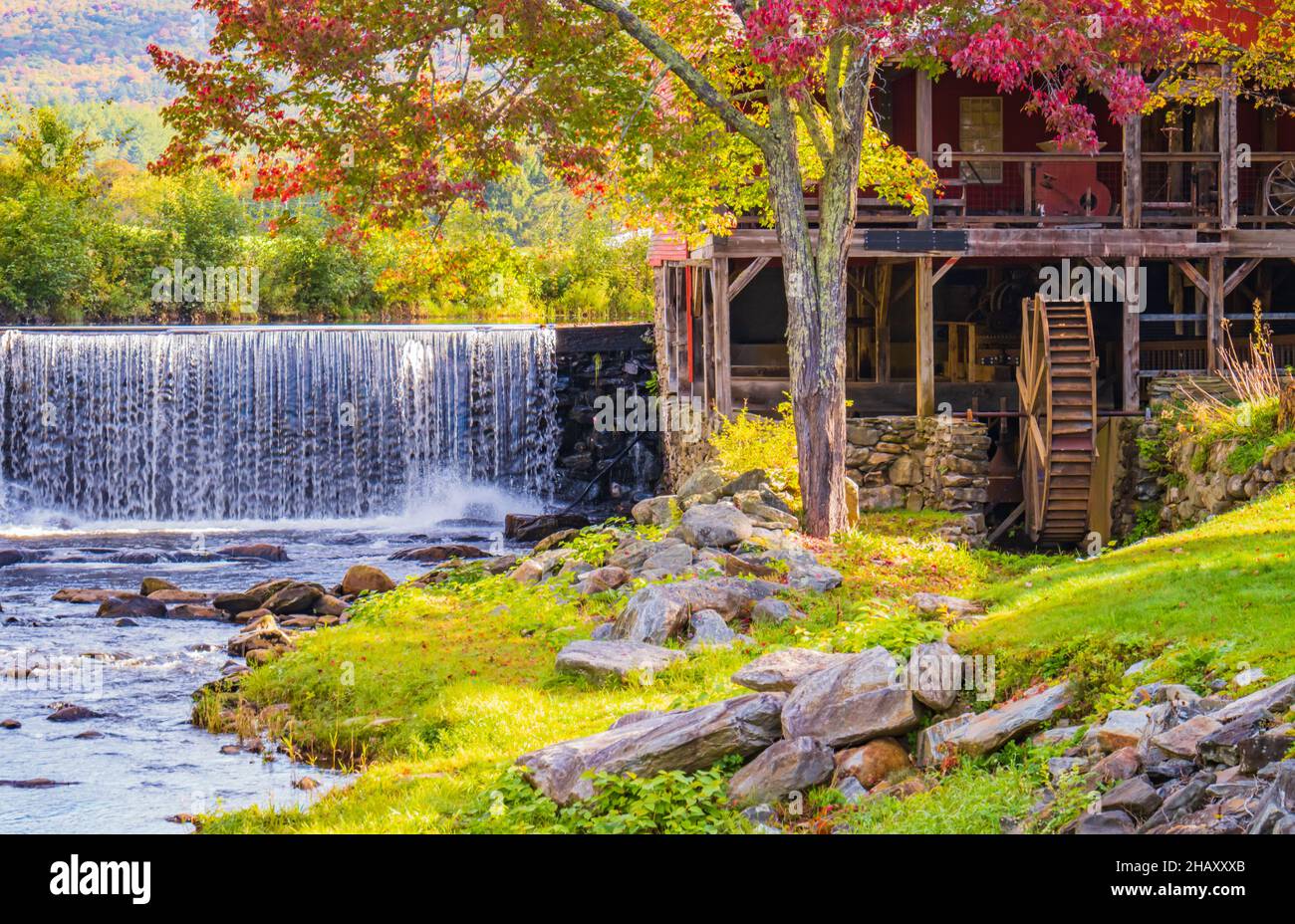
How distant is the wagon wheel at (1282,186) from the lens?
20742 mm

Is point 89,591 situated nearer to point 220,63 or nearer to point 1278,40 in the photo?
point 220,63

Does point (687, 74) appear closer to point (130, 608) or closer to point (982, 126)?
point (130, 608)

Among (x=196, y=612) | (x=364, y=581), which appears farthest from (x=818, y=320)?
(x=196, y=612)

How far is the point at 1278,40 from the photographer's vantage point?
18125 mm

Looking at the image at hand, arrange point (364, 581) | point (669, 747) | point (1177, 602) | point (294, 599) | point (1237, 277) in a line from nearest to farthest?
point (669, 747)
point (1177, 602)
point (294, 599)
point (364, 581)
point (1237, 277)

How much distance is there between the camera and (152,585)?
18.2 meters

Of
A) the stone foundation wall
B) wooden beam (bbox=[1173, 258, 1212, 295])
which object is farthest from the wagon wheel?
the stone foundation wall

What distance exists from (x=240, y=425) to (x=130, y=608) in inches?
346

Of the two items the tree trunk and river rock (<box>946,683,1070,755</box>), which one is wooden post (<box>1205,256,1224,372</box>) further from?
river rock (<box>946,683,1070,755</box>)

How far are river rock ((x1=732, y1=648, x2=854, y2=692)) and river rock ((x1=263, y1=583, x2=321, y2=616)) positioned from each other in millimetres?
8601

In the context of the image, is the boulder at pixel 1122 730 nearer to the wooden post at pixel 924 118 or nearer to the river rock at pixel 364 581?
the river rock at pixel 364 581

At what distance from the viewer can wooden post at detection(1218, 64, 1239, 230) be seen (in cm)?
1948

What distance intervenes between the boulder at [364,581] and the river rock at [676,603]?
6.04 m

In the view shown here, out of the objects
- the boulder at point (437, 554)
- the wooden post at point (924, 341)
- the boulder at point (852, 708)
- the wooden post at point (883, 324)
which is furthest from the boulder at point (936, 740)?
the wooden post at point (883, 324)
